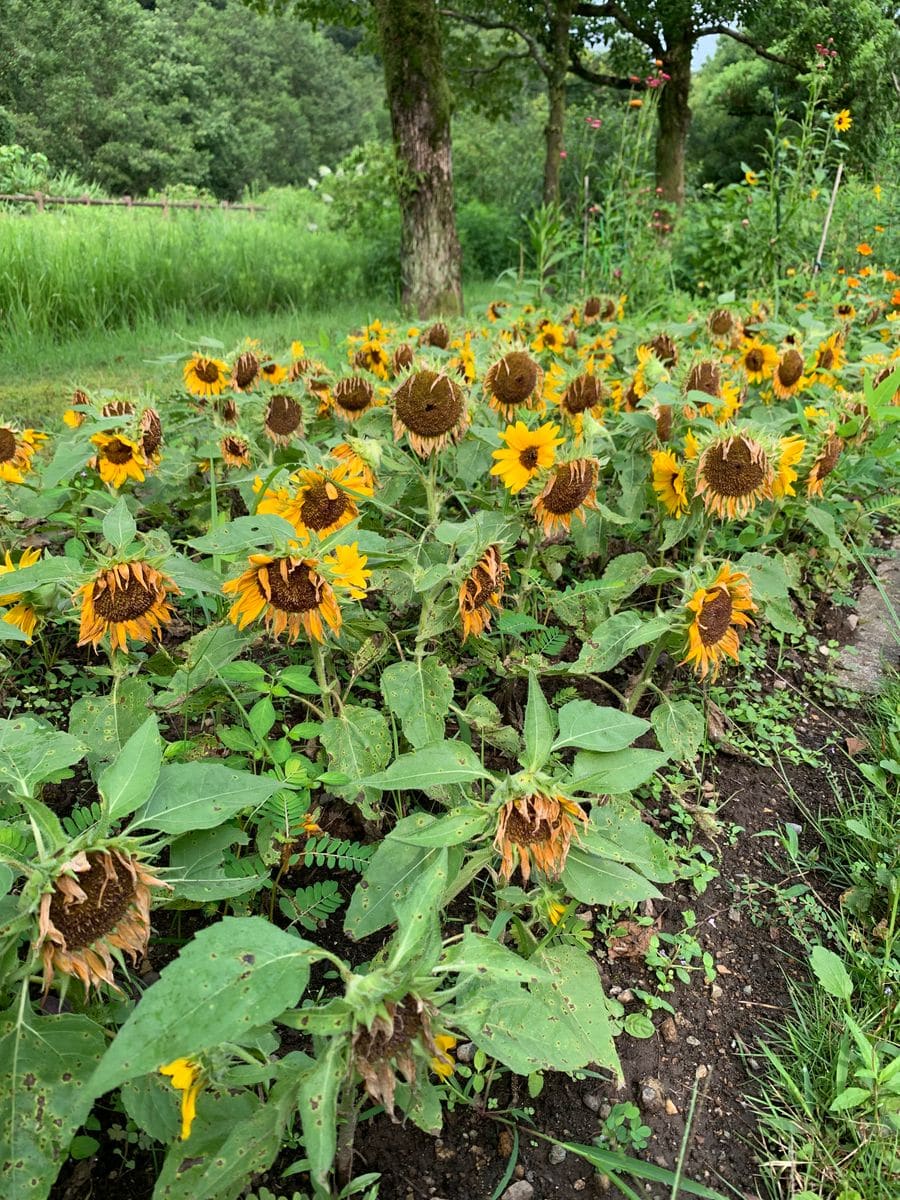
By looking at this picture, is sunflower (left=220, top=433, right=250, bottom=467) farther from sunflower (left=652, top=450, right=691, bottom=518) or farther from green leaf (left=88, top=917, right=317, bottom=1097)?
green leaf (left=88, top=917, right=317, bottom=1097)

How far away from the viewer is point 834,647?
91.2 inches

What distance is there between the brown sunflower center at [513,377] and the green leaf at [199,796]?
51.1 inches

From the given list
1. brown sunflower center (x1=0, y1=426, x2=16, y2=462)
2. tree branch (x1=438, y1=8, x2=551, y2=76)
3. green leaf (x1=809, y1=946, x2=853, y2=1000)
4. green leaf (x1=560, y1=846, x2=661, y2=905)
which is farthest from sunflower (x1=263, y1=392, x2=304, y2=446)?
tree branch (x1=438, y1=8, x2=551, y2=76)

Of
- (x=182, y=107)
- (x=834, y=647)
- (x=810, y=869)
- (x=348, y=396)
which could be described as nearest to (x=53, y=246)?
(x=348, y=396)

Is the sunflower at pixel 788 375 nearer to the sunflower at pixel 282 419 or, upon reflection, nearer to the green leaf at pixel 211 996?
the sunflower at pixel 282 419

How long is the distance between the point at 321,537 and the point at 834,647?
1606mm

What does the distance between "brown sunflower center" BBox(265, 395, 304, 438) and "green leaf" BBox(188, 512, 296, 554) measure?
92 centimetres

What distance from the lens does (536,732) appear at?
3.56 ft

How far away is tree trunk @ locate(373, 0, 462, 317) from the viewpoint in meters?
6.30

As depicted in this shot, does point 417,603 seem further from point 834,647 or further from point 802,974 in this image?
point 834,647

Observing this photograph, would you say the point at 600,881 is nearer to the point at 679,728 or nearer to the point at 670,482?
the point at 679,728

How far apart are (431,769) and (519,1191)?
1.87 ft

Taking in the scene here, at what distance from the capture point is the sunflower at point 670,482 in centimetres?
190

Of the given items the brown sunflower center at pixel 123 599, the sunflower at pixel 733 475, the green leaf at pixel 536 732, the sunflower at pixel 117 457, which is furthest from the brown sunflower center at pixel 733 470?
the sunflower at pixel 117 457
